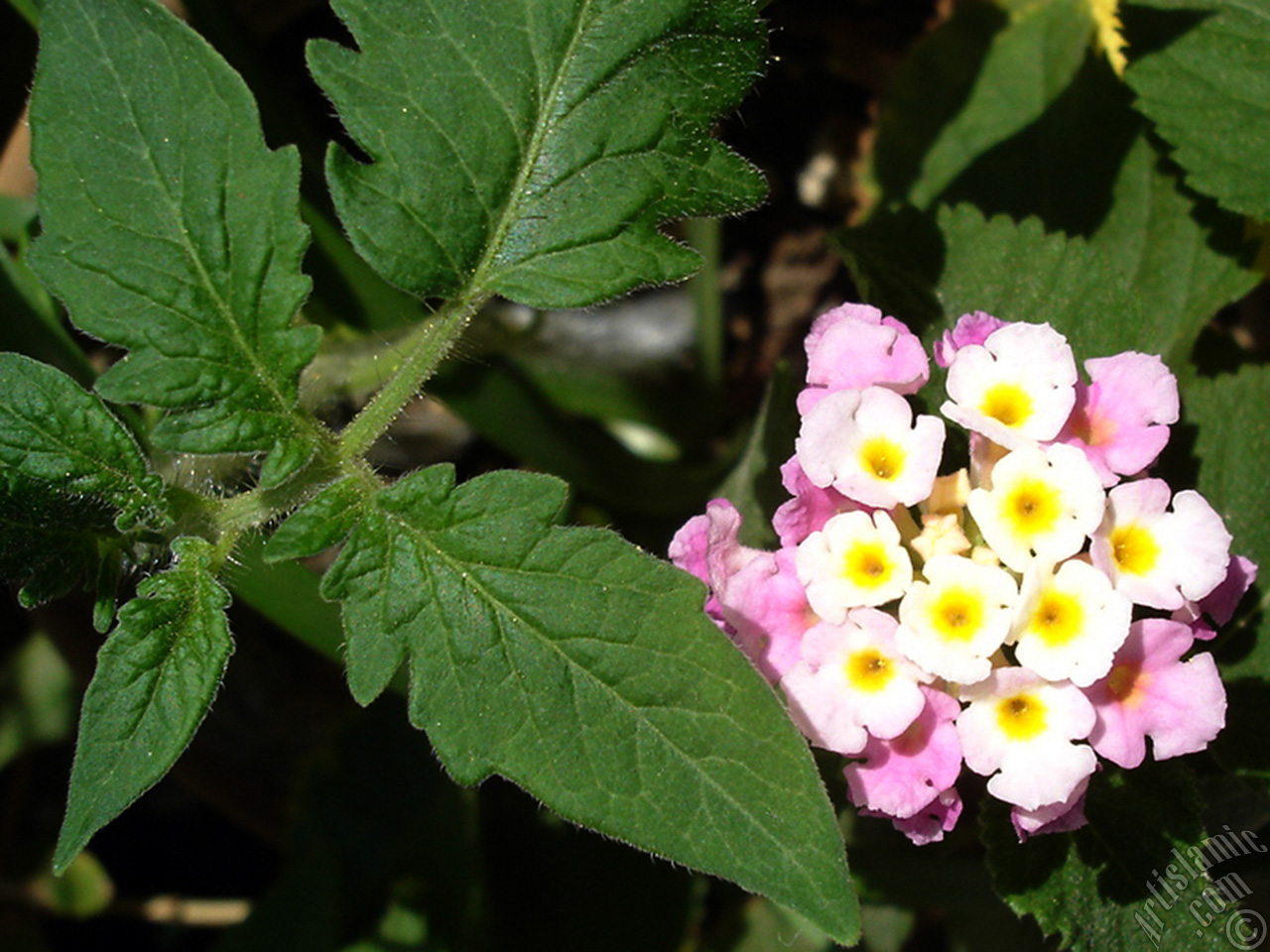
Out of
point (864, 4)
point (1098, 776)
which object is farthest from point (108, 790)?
point (864, 4)

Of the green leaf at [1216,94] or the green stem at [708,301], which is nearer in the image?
the green leaf at [1216,94]

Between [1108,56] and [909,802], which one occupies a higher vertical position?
[1108,56]

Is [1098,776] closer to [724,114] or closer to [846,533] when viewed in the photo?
[846,533]

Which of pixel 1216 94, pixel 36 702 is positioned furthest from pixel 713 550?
pixel 36 702

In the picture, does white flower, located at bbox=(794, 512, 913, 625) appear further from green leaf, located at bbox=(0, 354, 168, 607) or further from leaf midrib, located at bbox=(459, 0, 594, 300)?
green leaf, located at bbox=(0, 354, 168, 607)

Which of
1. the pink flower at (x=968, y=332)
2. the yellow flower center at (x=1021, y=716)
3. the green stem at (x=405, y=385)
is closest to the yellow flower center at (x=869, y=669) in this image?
the yellow flower center at (x=1021, y=716)

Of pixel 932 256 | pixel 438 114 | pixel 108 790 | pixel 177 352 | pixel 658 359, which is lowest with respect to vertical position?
pixel 658 359

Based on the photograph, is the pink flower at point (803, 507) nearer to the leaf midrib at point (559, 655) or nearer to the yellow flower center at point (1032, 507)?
the yellow flower center at point (1032, 507)
